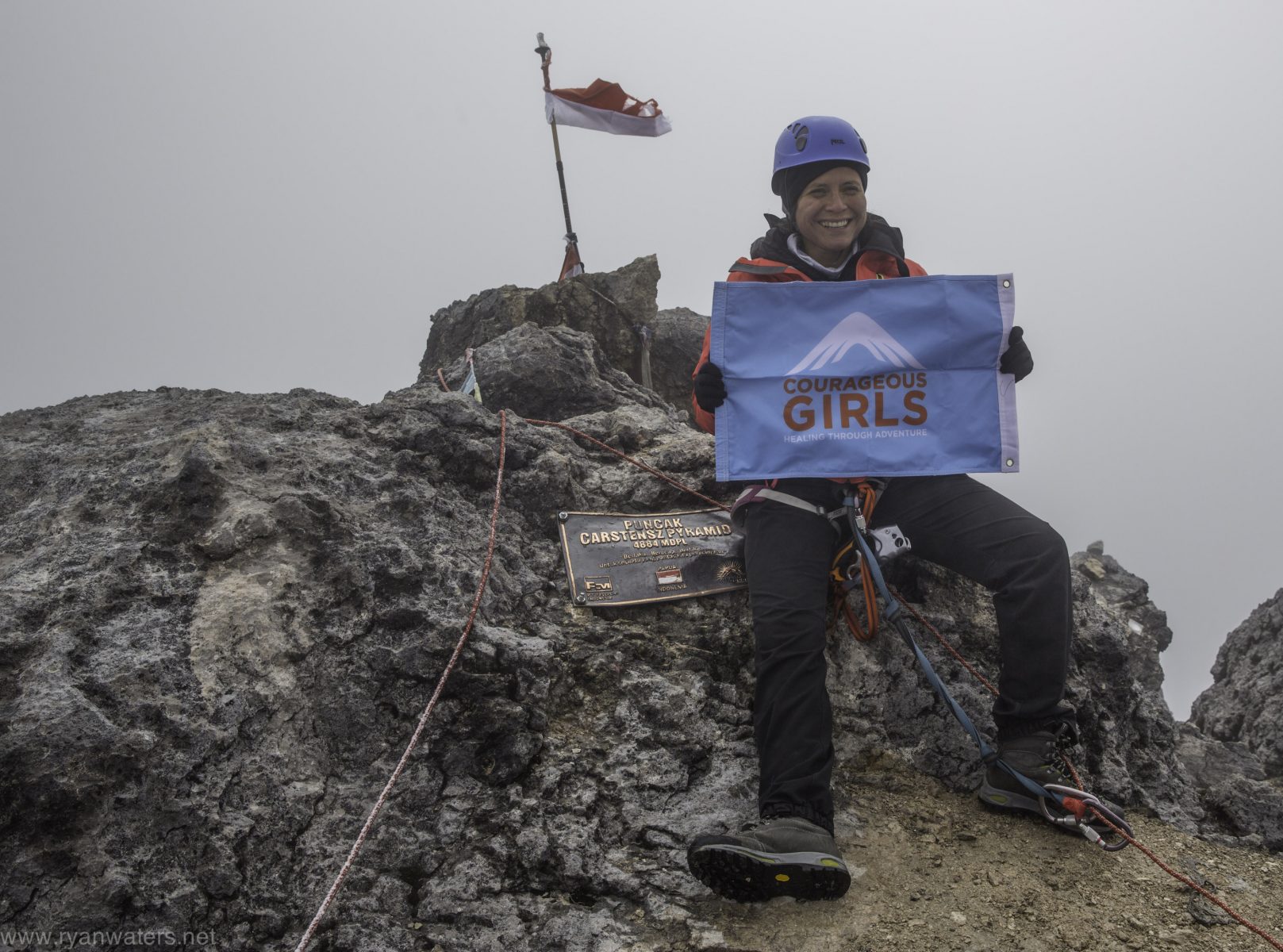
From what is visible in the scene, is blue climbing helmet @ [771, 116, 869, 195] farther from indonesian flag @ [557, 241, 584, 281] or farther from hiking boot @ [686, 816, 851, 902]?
indonesian flag @ [557, 241, 584, 281]

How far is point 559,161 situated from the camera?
12.6m

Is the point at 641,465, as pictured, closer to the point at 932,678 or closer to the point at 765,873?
the point at 932,678

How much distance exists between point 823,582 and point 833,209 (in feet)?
7.03

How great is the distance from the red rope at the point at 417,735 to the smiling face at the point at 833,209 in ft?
7.52

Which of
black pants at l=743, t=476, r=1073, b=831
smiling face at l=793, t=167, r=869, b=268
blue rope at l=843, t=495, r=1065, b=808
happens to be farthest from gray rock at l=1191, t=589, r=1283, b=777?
smiling face at l=793, t=167, r=869, b=268

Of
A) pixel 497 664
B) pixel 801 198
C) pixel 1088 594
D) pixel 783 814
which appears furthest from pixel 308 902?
pixel 1088 594

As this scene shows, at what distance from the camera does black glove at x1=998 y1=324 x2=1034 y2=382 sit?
4793mm

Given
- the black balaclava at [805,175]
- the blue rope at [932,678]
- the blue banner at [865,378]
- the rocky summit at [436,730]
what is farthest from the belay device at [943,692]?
the black balaclava at [805,175]

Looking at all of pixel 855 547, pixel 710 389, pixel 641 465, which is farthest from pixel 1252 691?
pixel 710 389

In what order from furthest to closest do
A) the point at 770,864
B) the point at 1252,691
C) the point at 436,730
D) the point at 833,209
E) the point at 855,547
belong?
the point at 1252,691
the point at 833,209
the point at 855,547
the point at 436,730
the point at 770,864

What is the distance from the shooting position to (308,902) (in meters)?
3.36

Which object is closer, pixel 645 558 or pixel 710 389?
pixel 710 389

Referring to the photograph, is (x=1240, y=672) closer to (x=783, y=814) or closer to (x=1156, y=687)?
(x=1156, y=687)

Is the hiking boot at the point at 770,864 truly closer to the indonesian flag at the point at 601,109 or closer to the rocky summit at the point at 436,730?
the rocky summit at the point at 436,730
